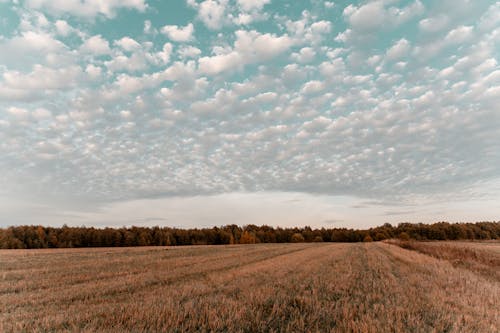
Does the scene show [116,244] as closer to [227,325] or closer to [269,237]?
[269,237]

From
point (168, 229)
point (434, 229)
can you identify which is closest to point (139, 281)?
point (168, 229)

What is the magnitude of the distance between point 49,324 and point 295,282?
331 inches

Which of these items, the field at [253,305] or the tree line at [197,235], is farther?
the tree line at [197,235]

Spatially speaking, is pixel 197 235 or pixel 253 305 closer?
pixel 253 305

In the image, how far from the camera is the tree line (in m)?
73.2

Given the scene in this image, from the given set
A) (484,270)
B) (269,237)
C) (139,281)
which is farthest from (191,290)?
(269,237)

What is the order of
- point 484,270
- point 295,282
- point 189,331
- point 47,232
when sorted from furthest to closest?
1. point 47,232
2. point 484,270
3. point 295,282
4. point 189,331

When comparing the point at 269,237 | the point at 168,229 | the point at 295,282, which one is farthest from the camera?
the point at 269,237

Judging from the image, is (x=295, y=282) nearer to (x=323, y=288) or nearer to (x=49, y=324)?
(x=323, y=288)

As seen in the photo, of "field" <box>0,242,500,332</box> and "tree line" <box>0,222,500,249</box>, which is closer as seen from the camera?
"field" <box>0,242,500,332</box>

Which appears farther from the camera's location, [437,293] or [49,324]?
A: [437,293]

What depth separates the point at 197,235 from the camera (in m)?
97.2

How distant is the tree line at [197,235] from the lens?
240 feet

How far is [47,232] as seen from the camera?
261 feet
